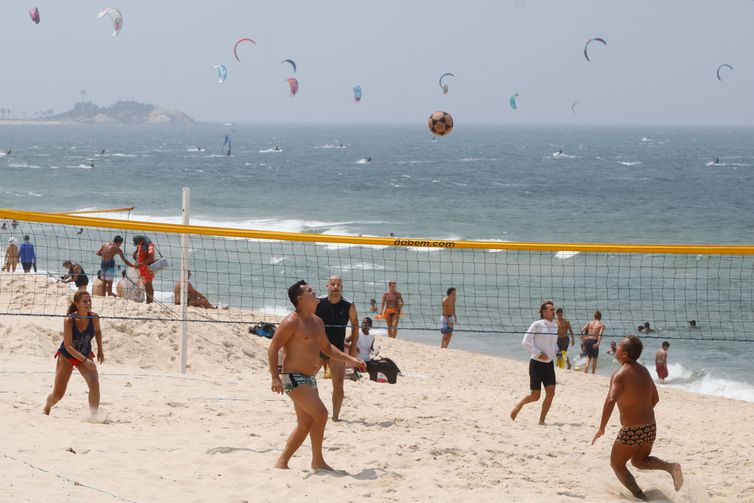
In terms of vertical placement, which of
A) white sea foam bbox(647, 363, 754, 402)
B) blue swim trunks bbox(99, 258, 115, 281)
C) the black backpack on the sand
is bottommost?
white sea foam bbox(647, 363, 754, 402)

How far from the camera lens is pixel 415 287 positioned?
2353 cm

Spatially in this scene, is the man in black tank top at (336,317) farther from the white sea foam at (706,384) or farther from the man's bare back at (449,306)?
the white sea foam at (706,384)

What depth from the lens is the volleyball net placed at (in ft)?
41.0

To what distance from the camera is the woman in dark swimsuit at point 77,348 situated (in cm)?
759

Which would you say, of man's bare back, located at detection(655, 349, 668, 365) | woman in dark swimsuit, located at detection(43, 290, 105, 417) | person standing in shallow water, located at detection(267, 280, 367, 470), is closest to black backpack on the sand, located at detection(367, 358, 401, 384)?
woman in dark swimsuit, located at detection(43, 290, 105, 417)

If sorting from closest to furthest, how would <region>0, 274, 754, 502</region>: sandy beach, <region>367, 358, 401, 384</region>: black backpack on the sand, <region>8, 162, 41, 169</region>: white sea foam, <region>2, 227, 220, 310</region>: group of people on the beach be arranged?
<region>0, 274, 754, 502</region>: sandy beach < <region>367, 358, 401, 384</region>: black backpack on the sand < <region>2, 227, 220, 310</region>: group of people on the beach < <region>8, 162, 41, 169</region>: white sea foam

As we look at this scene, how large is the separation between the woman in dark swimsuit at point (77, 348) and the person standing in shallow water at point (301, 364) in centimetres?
200

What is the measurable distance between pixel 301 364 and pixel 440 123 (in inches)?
406

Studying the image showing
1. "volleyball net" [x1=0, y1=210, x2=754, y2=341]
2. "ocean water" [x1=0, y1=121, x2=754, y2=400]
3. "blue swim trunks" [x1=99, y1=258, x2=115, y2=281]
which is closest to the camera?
"volleyball net" [x1=0, y1=210, x2=754, y2=341]

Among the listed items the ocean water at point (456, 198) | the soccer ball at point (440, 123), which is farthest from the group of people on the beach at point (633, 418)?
the ocean water at point (456, 198)

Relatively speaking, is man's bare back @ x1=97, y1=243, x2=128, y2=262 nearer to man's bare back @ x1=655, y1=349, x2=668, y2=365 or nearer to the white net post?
the white net post

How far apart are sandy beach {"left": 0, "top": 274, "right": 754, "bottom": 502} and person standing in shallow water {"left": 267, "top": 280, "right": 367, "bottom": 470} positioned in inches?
12.9

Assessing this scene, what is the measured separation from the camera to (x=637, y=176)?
73938 mm

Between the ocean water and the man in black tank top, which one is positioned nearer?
the man in black tank top
